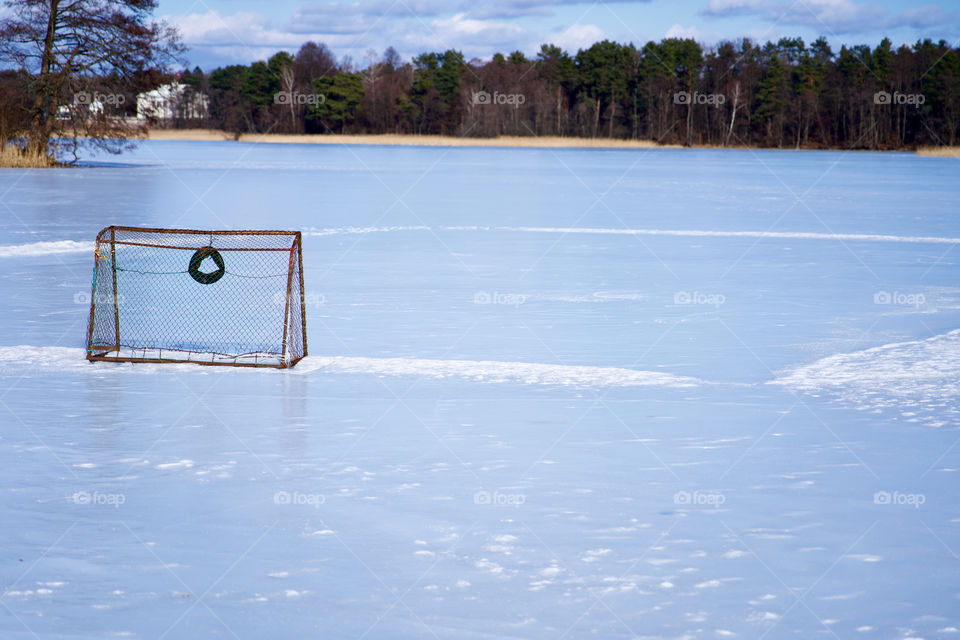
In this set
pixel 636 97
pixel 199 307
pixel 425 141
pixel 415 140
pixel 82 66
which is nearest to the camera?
pixel 199 307

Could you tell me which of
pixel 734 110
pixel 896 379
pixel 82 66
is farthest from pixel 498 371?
pixel 734 110

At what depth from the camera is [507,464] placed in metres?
5.94

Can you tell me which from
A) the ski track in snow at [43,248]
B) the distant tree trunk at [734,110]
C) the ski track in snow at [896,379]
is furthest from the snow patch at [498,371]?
the distant tree trunk at [734,110]

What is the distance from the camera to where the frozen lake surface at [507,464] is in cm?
412

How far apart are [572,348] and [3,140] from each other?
114 ft

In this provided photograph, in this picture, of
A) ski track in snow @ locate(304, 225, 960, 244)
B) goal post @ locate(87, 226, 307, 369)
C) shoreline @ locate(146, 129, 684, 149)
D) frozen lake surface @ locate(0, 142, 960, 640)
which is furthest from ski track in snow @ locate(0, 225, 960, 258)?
shoreline @ locate(146, 129, 684, 149)

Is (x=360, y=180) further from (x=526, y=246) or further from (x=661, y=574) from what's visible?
(x=661, y=574)

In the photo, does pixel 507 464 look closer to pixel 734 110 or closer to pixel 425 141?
pixel 425 141

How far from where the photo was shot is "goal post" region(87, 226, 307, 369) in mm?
8766

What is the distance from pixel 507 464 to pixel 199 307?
21.3ft

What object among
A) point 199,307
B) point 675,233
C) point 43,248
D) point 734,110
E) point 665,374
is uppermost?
point 734,110

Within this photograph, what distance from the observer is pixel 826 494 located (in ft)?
17.9

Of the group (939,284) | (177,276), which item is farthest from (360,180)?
(939,284)

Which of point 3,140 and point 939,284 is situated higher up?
point 3,140
